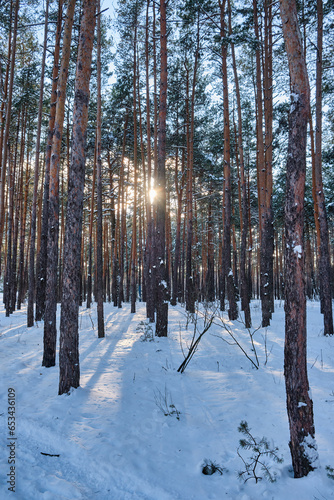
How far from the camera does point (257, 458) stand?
2471 millimetres

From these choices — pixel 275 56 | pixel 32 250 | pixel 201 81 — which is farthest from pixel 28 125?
pixel 275 56

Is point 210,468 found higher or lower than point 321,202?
lower

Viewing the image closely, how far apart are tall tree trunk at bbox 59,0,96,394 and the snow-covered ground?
46cm

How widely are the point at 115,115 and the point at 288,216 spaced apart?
14.5m

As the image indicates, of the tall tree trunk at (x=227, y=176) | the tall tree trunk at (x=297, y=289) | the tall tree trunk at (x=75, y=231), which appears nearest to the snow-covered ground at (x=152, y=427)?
the tall tree trunk at (x=297, y=289)

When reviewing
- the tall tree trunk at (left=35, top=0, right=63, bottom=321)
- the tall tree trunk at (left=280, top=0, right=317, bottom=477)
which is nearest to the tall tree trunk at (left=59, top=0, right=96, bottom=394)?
the tall tree trunk at (left=280, top=0, right=317, bottom=477)

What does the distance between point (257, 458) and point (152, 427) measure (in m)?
1.36

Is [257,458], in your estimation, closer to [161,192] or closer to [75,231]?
[75,231]

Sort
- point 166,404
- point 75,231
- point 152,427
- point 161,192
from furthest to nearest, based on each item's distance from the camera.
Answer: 1. point 161,192
2. point 75,231
3. point 166,404
4. point 152,427

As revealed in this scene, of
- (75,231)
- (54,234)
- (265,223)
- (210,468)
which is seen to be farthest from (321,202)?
(210,468)

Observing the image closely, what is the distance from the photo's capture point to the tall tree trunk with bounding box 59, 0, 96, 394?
168 inches

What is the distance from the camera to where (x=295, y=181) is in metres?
2.59

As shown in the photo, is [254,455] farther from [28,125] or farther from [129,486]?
[28,125]

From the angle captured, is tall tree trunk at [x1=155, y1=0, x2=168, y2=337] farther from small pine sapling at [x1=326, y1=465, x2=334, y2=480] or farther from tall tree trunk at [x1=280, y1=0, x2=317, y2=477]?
small pine sapling at [x1=326, y1=465, x2=334, y2=480]
